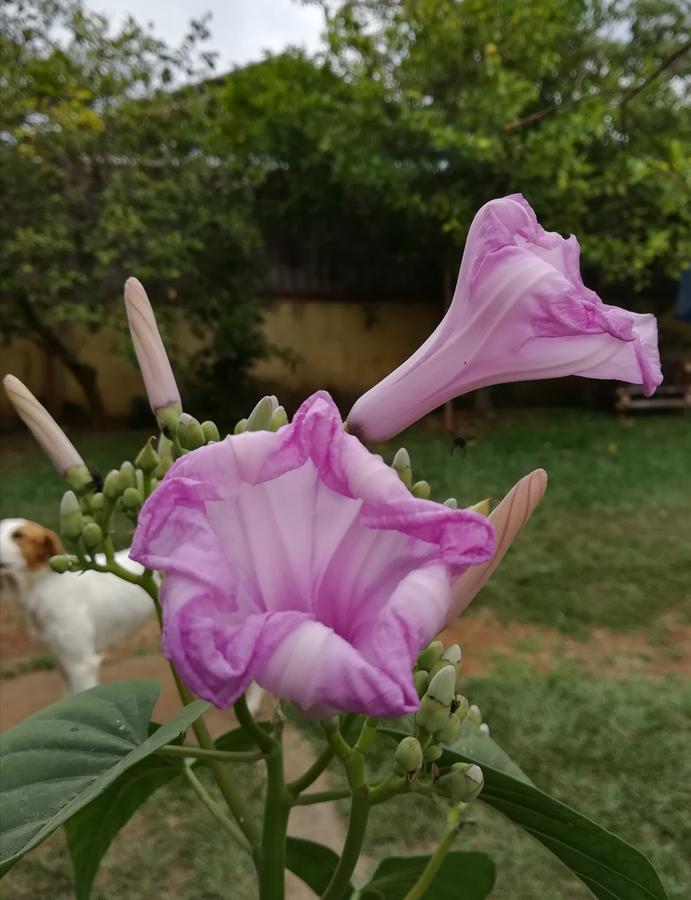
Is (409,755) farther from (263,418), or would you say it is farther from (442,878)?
(442,878)

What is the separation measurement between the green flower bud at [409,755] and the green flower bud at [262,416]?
20 cm

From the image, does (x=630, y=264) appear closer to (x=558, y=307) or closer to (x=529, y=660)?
(x=529, y=660)

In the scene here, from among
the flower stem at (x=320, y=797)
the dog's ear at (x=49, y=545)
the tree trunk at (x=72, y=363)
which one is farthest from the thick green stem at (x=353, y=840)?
the tree trunk at (x=72, y=363)

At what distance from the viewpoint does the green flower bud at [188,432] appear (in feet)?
1.84

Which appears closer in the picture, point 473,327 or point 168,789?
point 473,327

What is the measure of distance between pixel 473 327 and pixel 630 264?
5.82 meters

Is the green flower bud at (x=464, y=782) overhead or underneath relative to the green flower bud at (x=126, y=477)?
underneath

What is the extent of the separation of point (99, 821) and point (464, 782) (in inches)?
17.5

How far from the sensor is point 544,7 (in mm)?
4703

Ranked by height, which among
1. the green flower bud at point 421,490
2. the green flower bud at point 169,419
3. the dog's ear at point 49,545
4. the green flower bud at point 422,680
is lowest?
the dog's ear at point 49,545

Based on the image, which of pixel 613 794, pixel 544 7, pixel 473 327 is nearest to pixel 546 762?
pixel 613 794

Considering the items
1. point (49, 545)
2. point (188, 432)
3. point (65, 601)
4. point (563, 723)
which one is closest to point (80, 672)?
point (65, 601)

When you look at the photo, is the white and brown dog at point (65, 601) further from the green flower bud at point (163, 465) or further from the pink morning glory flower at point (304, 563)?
the pink morning glory flower at point (304, 563)

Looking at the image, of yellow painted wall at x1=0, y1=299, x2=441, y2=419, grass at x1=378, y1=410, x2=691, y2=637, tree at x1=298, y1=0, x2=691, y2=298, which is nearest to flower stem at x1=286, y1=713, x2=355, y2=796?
grass at x1=378, y1=410, x2=691, y2=637
